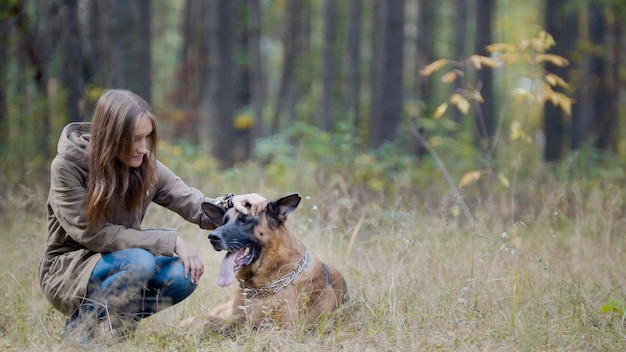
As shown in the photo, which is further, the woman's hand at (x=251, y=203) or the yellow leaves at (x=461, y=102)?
the yellow leaves at (x=461, y=102)

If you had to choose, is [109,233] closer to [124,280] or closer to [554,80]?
[124,280]

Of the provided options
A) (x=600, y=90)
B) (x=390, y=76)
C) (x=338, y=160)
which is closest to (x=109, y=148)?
(x=338, y=160)

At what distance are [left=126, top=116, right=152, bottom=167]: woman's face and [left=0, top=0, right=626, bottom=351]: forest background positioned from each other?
1104mm

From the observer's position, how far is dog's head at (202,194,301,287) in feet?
14.4

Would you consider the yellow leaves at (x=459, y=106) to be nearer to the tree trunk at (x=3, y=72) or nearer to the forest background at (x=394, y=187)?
the forest background at (x=394, y=187)

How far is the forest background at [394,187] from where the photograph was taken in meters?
4.58

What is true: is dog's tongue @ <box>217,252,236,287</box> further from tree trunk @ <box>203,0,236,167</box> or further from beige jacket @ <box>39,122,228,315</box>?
tree trunk @ <box>203,0,236,167</box>

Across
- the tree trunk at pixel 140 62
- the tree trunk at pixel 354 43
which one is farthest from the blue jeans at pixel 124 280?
the tree trunk at pixel 354 43

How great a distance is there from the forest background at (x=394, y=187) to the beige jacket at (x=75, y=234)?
0.39 meters

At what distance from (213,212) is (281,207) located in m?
0.45

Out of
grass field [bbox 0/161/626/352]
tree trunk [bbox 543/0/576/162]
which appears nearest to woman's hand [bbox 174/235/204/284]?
grass field [bbox 0/161/626/352]

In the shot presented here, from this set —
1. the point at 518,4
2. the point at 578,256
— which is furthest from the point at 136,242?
the point at 518,4

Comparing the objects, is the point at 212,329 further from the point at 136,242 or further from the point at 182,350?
the point at 136,242

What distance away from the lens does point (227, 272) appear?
14.3 feet
